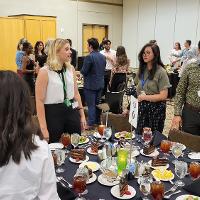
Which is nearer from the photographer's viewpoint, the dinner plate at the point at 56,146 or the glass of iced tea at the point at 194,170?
the glass of iced tea at the point at 194,170

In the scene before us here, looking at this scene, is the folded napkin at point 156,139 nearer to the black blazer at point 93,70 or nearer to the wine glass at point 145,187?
the wine glass at point 145,187

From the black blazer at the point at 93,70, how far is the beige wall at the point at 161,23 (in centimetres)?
615

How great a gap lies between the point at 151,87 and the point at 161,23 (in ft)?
27.8

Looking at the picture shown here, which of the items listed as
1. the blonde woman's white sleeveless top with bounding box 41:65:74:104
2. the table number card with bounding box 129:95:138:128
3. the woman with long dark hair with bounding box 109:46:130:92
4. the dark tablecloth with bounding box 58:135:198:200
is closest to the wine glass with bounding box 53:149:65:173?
the dark tablecloth with bounding box 58:135:198:200

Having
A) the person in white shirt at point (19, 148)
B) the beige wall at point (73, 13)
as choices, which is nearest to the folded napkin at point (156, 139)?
the person in white shirt at point (19, 148)

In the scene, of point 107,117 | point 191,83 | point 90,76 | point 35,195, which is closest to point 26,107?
point 35,195

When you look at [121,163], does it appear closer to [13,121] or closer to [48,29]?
[13,121]

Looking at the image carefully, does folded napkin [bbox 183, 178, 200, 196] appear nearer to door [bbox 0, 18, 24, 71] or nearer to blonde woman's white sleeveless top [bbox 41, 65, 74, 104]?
blonde woman's white sleeveless top [bbox 41, 65, 74, 104]

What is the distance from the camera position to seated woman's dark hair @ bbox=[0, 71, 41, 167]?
1.19m

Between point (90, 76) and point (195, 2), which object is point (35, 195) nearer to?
point (90, 76)

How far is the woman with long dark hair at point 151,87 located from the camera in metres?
3.24

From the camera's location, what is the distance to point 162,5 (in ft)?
35.8

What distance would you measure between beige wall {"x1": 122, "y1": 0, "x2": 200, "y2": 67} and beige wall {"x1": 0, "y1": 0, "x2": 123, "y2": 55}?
0.49 m

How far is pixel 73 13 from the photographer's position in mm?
10820
